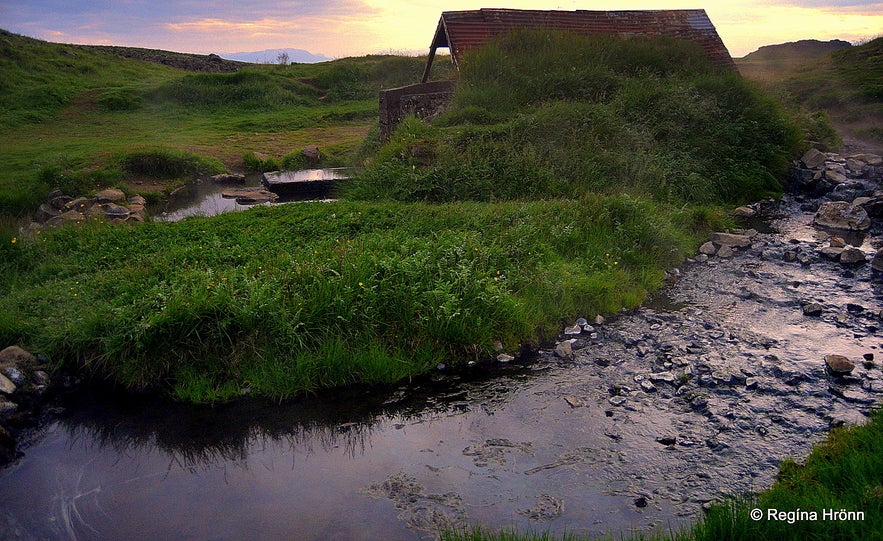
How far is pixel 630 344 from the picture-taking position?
697cm

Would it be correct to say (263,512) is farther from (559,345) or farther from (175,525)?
(559,345)

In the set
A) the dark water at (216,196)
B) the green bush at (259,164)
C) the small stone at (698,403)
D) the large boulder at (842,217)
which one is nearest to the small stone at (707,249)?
the large boulder at (842,217)

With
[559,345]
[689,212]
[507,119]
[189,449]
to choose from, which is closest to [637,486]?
[559,345]

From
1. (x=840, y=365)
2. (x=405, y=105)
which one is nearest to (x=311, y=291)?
(x=840, y=365)

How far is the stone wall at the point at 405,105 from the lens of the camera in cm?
1623

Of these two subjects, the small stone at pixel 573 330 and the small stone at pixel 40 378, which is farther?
the small stone at pixel 573 330

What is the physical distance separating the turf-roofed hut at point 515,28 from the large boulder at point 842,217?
827cm

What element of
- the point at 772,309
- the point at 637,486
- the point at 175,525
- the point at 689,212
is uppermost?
the point at 689,212

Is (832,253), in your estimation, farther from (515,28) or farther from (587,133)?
(515,28)

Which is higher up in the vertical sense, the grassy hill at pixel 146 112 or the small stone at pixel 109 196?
the grassy hill at pixel 146 112

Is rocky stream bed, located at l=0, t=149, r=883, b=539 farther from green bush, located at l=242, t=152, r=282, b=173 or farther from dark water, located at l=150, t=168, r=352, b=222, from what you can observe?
green bush, located at l=242, t=152, r=282, b=173

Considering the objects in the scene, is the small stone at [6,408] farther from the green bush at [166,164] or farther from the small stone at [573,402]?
the green bush at [166,164]

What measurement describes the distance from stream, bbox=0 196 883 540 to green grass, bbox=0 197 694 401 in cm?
36

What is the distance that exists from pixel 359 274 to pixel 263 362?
1470 mm
